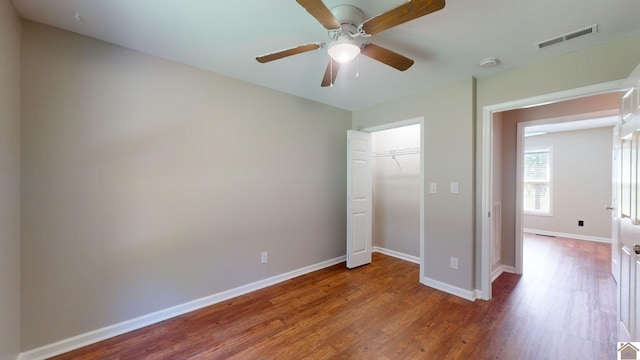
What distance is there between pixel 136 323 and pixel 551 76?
14.4ft

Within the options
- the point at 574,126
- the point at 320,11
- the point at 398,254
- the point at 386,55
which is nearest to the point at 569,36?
the point at 386,55

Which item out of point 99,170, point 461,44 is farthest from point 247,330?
point 461,44

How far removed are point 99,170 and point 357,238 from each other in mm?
3075

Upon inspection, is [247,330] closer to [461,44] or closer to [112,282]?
[112,282]

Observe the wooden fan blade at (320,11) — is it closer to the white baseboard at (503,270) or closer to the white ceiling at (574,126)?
the white baseboard at (503,270)

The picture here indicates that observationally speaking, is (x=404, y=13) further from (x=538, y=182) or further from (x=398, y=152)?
(x=538, y=182)

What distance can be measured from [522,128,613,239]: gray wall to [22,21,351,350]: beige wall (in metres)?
6.26

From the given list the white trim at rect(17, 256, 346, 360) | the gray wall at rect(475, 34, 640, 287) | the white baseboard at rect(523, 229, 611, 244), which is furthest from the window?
the white trim at rect(17, 256, 346, 360)

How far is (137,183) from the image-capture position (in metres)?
2.19

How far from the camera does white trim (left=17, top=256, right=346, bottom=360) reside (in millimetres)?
1830

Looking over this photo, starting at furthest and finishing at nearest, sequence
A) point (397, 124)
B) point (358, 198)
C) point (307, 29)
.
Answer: point (358, 198)
point (397, 124)
point (307, 29)

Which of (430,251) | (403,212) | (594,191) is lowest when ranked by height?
(430,251)

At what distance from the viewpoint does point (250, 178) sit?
2.91m

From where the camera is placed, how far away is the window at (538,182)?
586 centimetres
